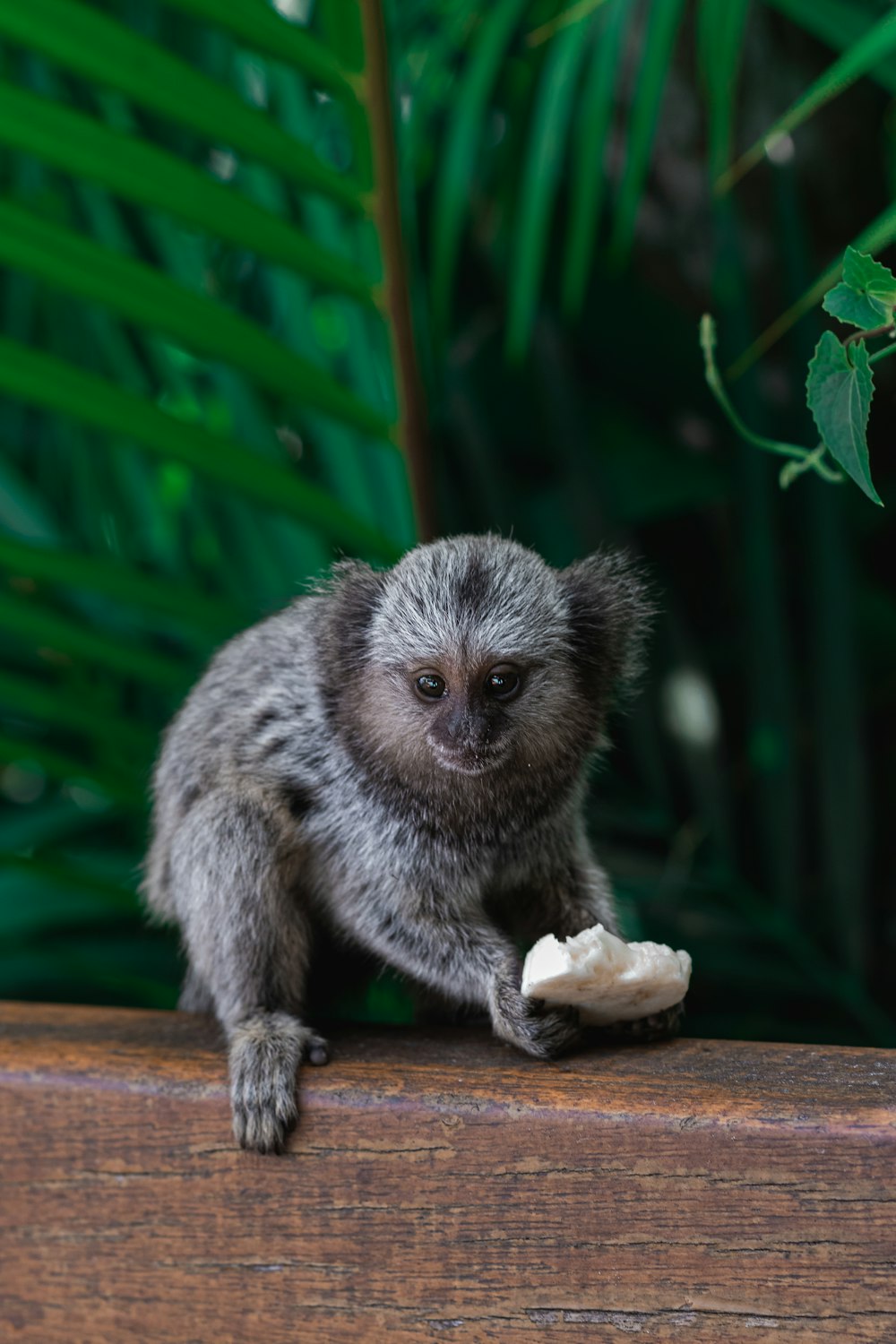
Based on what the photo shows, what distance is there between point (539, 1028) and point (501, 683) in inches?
14.7

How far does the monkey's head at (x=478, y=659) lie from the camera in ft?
4.73

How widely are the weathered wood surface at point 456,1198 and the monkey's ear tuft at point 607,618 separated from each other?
1.43 ft

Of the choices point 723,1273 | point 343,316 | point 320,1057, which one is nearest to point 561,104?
point 343,316

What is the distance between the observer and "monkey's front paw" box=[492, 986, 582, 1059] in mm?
1356

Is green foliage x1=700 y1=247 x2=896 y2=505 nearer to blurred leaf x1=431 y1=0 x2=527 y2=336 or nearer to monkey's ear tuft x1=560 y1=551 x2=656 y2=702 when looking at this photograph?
monkey's ear tuft x1=560 y1=551 x2=656 y2=702

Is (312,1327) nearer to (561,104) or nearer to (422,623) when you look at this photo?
(422,623)

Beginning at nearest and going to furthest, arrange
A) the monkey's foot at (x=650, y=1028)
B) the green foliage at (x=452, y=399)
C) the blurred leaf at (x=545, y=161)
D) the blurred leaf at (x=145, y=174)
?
1. the monkey's foot at (x=650, y=1028)
2. the blurred leaf at (x=145, y=174)
3. the green foliage at (x=452, y=399)
4. the blurred leaf at (x=545, y=161)

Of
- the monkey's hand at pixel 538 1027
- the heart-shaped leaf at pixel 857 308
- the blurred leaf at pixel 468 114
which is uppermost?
the blurred leaf at pixel 468 114

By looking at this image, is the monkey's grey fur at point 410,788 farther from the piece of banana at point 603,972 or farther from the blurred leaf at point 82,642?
the blurred leaf at point 82,642

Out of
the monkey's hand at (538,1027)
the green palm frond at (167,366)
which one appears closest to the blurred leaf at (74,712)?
the green palm frond at (167,366)

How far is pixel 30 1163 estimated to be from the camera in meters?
1.46

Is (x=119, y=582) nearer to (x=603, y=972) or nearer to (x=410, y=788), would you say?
(x=410, y=788)

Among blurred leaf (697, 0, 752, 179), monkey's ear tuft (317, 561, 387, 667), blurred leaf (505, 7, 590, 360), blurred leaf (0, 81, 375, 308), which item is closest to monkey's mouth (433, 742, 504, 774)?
monkey's ear tuft (317, 561, 387, 667)

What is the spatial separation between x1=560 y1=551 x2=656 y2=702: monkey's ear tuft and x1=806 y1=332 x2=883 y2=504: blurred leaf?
56 centimetres
